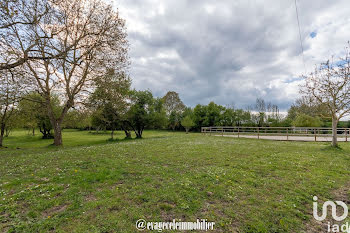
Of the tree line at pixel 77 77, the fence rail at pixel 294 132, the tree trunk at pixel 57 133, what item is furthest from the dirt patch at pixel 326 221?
the tree trunk at pixel 57 133

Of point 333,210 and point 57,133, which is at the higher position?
point 57,133

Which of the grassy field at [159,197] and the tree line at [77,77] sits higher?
the tree line at [77,77]

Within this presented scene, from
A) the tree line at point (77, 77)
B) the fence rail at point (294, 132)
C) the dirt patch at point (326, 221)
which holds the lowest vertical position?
the dirt patch at point (326, 221)

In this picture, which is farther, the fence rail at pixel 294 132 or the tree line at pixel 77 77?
the fence rail at pixel 294 132

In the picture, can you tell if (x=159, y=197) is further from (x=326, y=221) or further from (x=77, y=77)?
(x=77, y=77)

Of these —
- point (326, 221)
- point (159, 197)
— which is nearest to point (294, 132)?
point (326, 221)

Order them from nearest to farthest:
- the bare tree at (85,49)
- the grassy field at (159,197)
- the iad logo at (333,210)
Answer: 1. the grassy field at (159,197)
2. the iad logo at (333,210)
3. the bare tree at (85,49)

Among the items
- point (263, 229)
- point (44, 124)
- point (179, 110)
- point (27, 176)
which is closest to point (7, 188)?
Answer: point (27, 176)

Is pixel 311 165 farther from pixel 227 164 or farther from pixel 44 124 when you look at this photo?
pixel 44 124

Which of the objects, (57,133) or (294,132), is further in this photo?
(294,132)

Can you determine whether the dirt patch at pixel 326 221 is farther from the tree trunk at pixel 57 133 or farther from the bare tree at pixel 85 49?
the tree trunk at pixel 57 133

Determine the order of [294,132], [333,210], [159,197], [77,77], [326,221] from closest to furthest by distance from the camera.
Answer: [326,221]
[333,210]
[159,197]
[77,77]
[294,132]

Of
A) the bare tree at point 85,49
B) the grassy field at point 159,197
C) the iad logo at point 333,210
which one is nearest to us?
the grassy field at point 159,197

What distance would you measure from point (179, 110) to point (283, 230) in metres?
59.8
